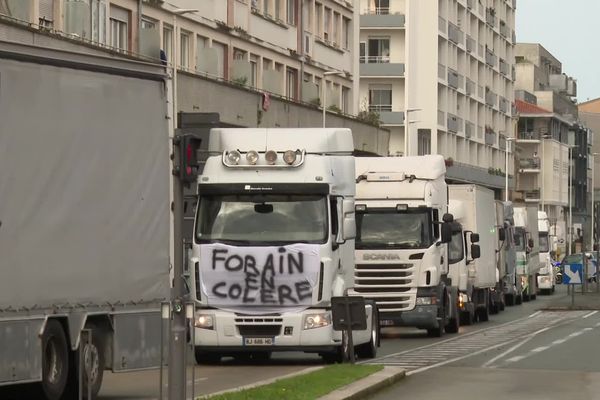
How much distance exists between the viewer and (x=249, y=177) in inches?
1040

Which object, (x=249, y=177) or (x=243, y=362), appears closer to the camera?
(x=249, y=177)

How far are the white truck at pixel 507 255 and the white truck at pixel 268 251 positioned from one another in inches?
1200

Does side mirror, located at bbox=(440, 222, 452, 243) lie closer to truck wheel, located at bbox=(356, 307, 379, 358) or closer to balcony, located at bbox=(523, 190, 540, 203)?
truck wheel, located at bbox=(356, 307, 379, 358)

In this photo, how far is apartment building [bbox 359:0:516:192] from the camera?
107688mm

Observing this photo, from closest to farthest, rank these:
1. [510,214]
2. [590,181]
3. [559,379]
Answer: [559,379]
[510,214]
[590,181]

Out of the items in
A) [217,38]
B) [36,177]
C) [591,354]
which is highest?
[217,38]

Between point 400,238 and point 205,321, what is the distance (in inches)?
380

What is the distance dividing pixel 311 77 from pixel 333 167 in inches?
1587

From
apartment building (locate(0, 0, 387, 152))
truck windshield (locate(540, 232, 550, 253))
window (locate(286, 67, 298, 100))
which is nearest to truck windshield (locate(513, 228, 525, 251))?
apartment building (locate(0, 0, 387, 152))

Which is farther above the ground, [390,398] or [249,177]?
[249,177]

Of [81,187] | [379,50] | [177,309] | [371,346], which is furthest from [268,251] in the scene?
[379,50]

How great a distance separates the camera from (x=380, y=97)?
359ft

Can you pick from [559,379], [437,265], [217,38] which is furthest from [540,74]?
[559,379]

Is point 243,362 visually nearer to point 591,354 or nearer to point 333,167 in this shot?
point 333,167
